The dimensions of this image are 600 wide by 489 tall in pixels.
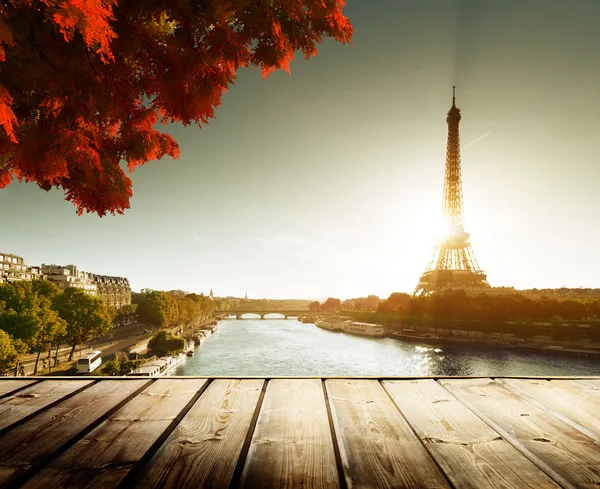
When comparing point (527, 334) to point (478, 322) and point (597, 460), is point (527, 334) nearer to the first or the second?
point (478, 322)

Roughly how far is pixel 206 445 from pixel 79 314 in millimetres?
39574

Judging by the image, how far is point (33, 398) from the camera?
2576 millimetres

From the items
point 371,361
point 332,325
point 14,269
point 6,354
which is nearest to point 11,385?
point 6,354

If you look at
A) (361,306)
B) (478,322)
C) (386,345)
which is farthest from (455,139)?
(361,306)

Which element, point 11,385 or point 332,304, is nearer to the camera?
point 11,385

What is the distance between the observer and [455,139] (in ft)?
251

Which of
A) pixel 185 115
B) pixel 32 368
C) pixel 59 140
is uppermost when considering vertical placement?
pixel 185 115

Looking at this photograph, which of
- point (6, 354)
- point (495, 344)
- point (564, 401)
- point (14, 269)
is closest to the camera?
point (564, 401)

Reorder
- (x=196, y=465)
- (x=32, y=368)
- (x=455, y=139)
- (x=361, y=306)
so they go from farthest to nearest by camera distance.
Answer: (x=361, y=306) < (x=455, y=139) < (x=32, y=368) < (x=196, y=465)

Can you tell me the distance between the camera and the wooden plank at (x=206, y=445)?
4.76 ft

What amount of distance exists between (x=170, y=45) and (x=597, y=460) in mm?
3271

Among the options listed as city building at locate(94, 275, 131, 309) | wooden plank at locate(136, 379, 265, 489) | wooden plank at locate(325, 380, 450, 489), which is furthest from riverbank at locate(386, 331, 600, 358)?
city building at locate(94, 275, 131, 309)

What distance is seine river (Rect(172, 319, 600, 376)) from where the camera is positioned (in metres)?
36.5

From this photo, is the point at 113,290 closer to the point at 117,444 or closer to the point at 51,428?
the point at 51,428
